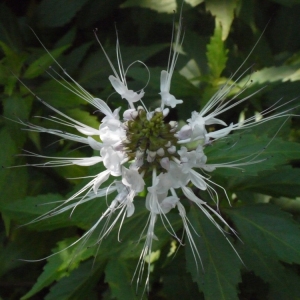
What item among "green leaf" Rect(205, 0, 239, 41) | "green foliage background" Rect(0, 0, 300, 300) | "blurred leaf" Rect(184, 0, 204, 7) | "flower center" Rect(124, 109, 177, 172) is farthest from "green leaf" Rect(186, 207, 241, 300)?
"blurred leaf" Rect(184, 0, 204, 7)

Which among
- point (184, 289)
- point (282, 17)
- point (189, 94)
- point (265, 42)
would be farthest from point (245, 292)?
point (282, 17)

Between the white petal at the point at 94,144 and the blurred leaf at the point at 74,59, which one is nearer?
the white petal at the point at 94,144

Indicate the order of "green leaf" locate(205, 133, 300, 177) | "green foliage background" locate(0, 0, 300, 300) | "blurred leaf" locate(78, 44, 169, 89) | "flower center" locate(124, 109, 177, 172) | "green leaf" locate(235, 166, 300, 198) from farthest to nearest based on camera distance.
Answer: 1. "blurred leaf" locate(78, 44, 169, 89)
2. "green leaf" locate(235, 166, 300, 198)
3. "green foliage background" locate(0, 0, 300, 300)
4. "green leaf" locate(205, 133, 300, 177)
5. "flower center" locate(124, 109, 177, 172)

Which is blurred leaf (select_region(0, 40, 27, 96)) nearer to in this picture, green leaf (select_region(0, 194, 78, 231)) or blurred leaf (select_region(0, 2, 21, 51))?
blurred leaf (select_region(0, 2, 21, 51))

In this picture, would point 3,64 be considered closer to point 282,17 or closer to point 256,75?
point 256,75

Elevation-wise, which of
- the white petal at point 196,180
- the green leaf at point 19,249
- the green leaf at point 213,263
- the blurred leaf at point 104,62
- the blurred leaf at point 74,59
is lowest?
the green leaf at point 213,263

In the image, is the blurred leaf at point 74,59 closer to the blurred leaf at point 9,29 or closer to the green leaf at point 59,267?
the blurred leaf at point 9,29

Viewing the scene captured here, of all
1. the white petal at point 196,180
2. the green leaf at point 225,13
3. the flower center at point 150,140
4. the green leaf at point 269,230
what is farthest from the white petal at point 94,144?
the green leaf at point 225,13
